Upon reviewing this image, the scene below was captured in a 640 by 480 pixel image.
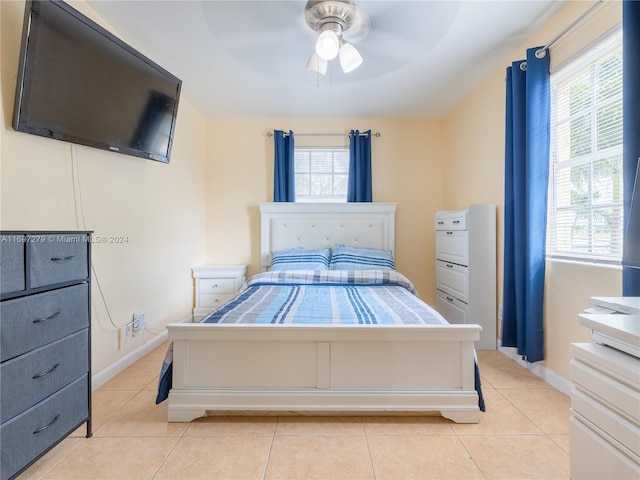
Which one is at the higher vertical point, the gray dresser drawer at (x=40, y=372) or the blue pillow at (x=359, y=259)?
the blue pillow at (x=359, y=259)

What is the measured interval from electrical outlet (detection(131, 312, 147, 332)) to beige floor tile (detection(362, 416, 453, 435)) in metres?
1.96

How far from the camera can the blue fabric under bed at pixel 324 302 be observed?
6.19 ft

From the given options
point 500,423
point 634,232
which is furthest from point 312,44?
point 500,423

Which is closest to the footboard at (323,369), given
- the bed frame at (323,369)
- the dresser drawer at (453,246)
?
the bed frame at (323,369)

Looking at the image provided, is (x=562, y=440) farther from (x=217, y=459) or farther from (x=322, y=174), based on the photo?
(x=322, y=174)

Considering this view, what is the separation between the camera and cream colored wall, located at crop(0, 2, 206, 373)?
64.0 inches

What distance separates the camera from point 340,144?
13.3ft

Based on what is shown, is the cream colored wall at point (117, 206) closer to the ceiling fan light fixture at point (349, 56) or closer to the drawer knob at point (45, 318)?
the drawer knob at point (45, 318)

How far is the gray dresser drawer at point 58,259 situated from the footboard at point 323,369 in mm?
534

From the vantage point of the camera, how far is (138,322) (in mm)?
2646

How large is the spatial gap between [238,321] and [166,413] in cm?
66

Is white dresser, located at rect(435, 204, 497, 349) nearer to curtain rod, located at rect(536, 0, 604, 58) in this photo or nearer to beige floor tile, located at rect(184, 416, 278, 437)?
curtain rod, located at rect(536, 0, 604, 58)

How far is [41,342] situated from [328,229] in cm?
292

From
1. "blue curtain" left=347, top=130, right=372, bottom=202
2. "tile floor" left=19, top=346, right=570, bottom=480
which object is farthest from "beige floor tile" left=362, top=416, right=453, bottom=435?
"blue curtain" left=347, top=130, right=372, bottom=202
